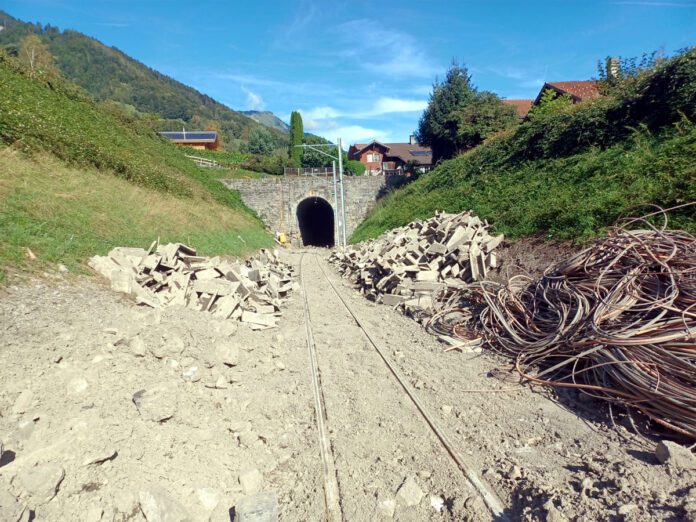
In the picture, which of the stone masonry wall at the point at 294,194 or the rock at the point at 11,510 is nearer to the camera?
the rock at the point at 11,510

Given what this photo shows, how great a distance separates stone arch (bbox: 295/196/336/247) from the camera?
140 feet

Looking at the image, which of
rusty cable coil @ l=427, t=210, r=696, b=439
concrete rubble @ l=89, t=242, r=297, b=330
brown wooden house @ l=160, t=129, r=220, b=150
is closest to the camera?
rusty cable coil @ l=427, t=210, r=696, b=439

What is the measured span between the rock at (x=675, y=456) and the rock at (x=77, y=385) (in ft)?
16.5

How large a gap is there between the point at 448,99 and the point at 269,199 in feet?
58.0

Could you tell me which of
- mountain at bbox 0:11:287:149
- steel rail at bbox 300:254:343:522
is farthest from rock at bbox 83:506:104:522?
mountain at bbox 0:11:287:149

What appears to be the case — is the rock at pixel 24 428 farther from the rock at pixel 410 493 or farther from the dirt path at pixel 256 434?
the rock at pixel 410 493

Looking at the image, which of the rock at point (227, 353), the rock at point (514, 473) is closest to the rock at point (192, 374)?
the rock at point (227, 353)

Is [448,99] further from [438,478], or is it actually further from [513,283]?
[438,478]

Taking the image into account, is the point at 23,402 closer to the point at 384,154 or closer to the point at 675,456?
the point at 675,456

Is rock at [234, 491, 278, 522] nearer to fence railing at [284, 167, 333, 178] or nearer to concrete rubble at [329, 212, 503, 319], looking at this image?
concrete rubble at [329, 212, 503, 319]

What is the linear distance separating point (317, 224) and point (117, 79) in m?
155

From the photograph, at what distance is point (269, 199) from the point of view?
3631 centimetres

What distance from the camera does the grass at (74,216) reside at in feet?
23.0

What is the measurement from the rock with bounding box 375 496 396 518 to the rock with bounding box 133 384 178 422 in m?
2.11
